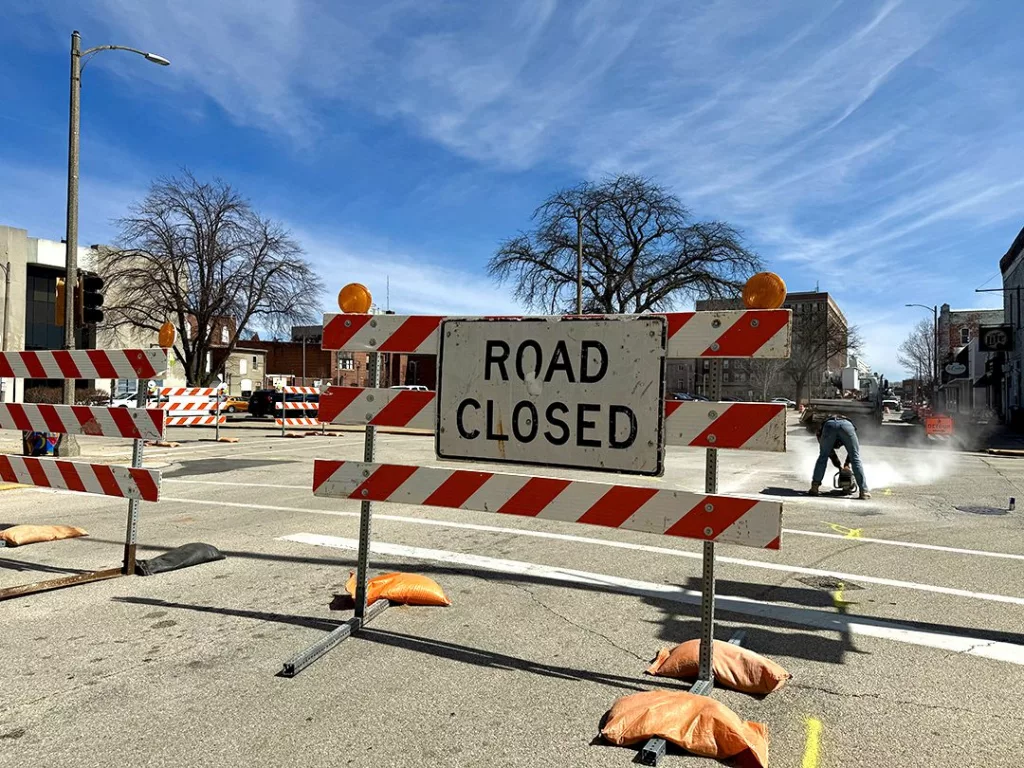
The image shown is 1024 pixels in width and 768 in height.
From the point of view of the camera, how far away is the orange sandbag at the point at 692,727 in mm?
2998

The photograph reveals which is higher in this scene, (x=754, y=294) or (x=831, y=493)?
(x=754, y=294)

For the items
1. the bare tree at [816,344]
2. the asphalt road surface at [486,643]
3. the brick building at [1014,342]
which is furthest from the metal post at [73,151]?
the bare tree at [816,344]

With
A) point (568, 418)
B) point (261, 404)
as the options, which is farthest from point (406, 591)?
point (261, 404)

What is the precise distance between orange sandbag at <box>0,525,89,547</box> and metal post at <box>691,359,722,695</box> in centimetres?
627

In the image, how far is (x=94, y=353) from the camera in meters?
6.01

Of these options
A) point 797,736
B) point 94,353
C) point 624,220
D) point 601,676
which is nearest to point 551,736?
point 601,676

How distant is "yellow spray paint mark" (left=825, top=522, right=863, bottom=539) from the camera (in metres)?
7.92

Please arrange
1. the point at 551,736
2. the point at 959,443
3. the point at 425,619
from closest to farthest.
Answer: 1. the point at 551,736
2. the point at 425,619
3. the point at 959,443

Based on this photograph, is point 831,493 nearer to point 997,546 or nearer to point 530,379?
point 997,546

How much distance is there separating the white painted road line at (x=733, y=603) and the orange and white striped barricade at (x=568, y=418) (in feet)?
5.38

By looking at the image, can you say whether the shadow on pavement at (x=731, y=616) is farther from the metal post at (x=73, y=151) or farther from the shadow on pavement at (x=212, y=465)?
the metal post at (x=73, y=151)

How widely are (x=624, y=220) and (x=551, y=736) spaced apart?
4068cm

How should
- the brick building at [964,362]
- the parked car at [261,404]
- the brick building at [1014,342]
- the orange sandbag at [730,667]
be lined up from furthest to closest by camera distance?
the brick building at [964,362] < the parked car at [261,404] < the brick building at [1014,342] < the orange sandbag at [730,667]

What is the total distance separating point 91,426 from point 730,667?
5205 millimetres
